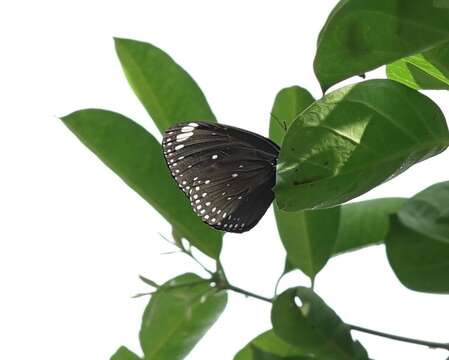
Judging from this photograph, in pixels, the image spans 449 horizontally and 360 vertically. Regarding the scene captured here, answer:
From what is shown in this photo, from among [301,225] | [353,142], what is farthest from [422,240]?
[301,225]

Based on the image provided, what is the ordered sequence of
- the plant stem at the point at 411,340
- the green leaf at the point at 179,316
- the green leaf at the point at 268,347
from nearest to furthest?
the plant stem at the point at 411,340 → the green leaf at the point at 268,347 → the green leaf at the point at 179,316

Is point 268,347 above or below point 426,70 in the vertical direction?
below

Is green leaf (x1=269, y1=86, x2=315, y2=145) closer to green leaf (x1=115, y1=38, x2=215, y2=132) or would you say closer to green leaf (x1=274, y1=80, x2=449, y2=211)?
green leaf (x1=115, y1=38, x2=215, y2=132)

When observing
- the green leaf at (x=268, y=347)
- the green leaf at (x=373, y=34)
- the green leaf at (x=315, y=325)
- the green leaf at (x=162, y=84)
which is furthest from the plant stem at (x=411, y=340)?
the green leaf at (x=162, y=84)

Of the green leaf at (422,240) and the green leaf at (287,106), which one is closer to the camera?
the green leaf at (422,240)

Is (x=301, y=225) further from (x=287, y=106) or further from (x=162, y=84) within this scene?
(x=162, y=84)

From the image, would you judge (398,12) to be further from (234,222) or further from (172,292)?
(172,292)

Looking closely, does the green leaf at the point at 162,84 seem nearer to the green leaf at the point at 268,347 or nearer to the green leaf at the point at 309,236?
the green leaf at the point at 309,236

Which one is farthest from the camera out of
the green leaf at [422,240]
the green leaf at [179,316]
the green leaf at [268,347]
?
the green leaf at [179,316]

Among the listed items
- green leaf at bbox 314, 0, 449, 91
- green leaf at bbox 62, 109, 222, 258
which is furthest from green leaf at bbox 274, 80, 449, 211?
green leaf at bbox 62, 109, 222, 258
